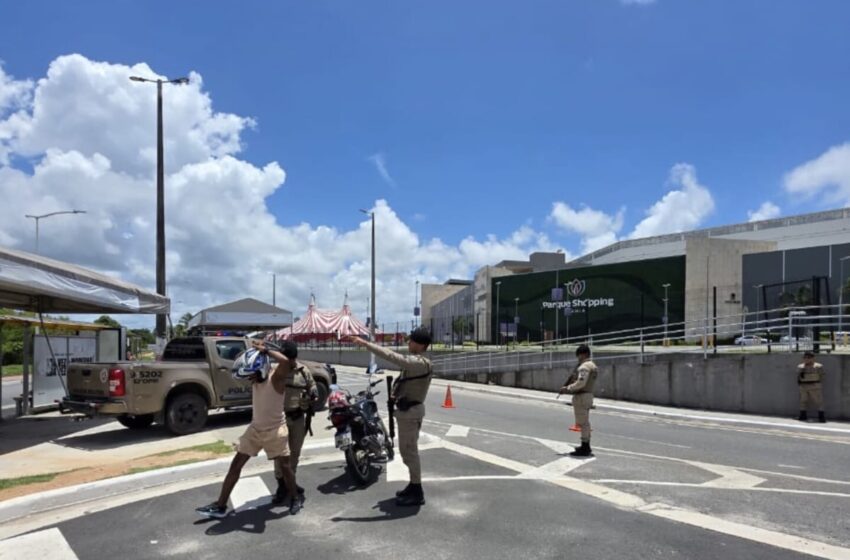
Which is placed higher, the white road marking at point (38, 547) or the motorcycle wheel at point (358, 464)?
the motorcycle wheel at point (358, 464)

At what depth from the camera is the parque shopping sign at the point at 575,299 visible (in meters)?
96.6

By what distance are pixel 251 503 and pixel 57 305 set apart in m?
10.1

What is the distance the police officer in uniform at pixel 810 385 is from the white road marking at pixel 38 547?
14.7m

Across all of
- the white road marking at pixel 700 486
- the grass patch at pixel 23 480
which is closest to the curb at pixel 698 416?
the white road marking at pixel 700 486

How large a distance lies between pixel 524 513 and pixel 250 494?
2.94 m

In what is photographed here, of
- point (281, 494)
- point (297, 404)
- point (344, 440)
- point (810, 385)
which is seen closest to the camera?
point (281, 494)

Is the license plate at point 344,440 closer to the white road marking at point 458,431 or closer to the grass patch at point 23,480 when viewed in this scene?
the grass patch at point 23,480

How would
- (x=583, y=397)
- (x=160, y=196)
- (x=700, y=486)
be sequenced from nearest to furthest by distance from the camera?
(x=700, y=486) < (x=583, y=397) < (x=160, y=196)

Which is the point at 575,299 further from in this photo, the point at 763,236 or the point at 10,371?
the point at 10,371

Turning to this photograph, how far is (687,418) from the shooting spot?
49.3 feet

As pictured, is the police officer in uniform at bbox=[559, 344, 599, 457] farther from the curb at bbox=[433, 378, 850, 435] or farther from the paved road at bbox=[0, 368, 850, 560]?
the curb at bbox=[433, 378, 850, 435]

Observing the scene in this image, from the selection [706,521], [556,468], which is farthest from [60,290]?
[706,521]

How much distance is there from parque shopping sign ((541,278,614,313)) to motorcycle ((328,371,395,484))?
9012 cm

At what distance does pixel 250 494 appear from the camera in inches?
274
